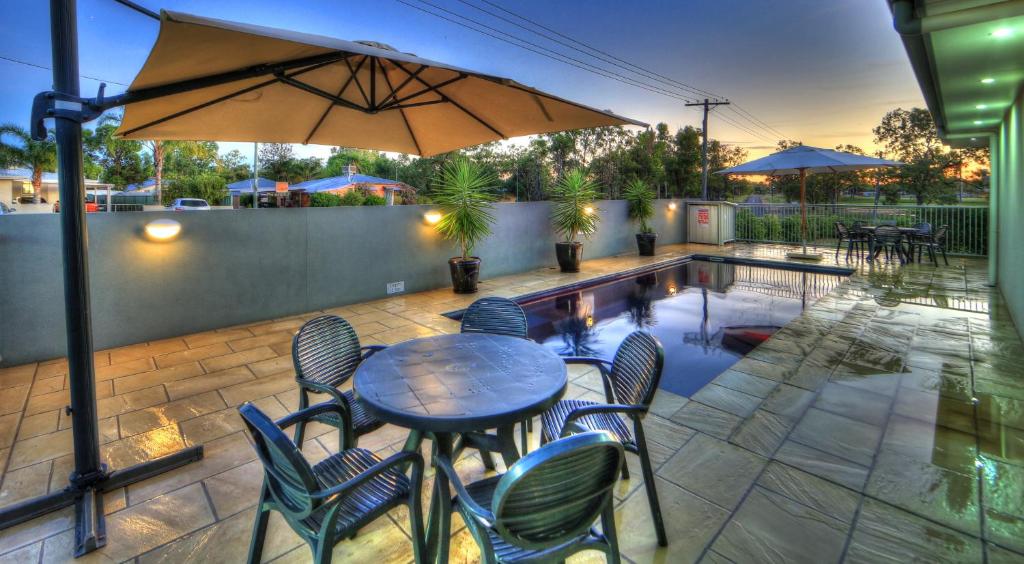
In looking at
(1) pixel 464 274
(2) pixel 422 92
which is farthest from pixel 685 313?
(2) pixel 422 92

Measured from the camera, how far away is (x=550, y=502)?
4.09ft

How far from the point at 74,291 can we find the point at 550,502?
2322mm

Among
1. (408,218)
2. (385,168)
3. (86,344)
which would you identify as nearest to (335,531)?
(86,344)

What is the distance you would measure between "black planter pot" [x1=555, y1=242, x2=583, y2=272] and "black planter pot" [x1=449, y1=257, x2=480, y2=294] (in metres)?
2.25

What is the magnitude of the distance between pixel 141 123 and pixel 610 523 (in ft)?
12.0

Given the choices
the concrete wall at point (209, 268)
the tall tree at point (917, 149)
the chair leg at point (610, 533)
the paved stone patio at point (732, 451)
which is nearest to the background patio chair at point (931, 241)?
the paved stone patio at point (732, 451)

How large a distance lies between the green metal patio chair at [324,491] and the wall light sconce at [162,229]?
416 centimetres

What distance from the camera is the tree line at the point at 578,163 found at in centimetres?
1873

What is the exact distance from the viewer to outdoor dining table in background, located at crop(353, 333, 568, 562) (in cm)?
156

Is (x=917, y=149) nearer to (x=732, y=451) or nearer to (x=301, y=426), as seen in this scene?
(x=732, y=451)

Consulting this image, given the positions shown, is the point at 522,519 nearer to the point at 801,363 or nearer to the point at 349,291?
the point at 801,363

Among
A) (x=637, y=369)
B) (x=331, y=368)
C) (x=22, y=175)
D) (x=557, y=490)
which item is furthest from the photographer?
(x=22, y=175)

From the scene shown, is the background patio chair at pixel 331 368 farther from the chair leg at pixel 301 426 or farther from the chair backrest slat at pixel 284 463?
the chair backrest slat at pixel 284 463

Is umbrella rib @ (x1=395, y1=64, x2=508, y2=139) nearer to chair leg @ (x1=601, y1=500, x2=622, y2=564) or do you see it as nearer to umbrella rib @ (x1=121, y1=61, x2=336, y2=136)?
umbrella rib @ (x1=121, y1=61, x2=336, y2=136)
